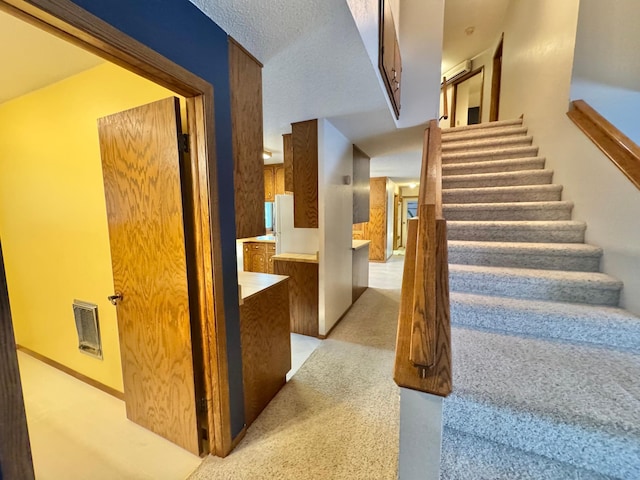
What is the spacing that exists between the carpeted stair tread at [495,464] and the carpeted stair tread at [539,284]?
910 mm

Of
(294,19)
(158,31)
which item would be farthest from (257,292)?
(294,19)

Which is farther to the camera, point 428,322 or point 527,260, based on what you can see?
point 527,260

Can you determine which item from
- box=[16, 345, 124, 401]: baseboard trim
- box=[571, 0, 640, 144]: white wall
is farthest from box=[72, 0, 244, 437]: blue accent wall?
box=[571, 0, 640, 144]: white wall

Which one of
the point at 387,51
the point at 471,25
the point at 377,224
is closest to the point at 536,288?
the point at 387,51

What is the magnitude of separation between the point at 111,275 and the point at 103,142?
90 centimetres

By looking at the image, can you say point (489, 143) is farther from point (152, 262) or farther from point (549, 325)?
point (152, 262)

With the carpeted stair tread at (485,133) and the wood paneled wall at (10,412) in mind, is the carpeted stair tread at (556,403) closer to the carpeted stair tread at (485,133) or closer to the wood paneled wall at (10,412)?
the wood paneled wall at (10,412)

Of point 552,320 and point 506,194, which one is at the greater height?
point 506,194

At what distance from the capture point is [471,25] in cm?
488

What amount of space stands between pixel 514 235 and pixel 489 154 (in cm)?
127

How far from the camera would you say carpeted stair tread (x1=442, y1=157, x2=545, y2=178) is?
2.56 metres

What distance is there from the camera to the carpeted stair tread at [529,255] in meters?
1.72

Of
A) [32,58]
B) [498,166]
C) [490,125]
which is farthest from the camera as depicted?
[490,125]

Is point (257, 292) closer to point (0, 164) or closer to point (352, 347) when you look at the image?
point (352, 347)
